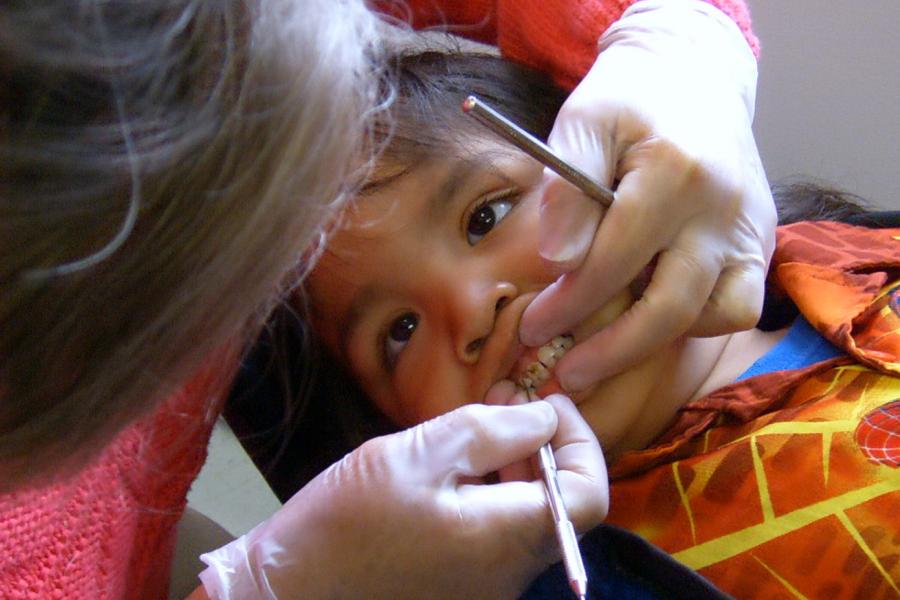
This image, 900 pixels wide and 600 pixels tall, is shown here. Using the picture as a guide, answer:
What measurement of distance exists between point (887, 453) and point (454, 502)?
1.07 feet

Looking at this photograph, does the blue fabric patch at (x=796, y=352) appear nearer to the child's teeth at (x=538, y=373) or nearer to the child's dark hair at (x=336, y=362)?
the child's dark hair at (x=336, y=362)

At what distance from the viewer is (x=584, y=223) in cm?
64

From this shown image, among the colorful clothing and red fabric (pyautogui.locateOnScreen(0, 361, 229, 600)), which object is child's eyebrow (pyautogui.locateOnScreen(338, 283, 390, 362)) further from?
the colorful clothing

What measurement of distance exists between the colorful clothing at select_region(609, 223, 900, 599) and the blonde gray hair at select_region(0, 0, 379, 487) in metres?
0.41

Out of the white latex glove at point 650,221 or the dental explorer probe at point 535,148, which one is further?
the white latex glove at point 650,221

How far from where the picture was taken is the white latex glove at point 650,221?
0.64 m

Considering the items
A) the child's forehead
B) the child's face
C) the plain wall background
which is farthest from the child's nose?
the plain wall background

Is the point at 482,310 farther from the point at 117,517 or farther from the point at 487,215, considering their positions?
the point at 117,517

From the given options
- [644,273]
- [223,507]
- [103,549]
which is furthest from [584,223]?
[223,507]

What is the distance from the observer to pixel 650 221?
2.10ft

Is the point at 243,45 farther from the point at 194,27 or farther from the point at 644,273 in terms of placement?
the point at 644,273

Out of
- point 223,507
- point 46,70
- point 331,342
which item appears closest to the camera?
point 46,70

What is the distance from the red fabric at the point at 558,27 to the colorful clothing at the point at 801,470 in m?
0.29

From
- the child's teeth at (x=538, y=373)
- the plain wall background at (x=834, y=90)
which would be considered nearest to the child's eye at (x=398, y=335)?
the child's teeth at (x=538, y=373)
